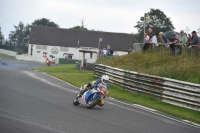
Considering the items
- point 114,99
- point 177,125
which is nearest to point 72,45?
point 114,99

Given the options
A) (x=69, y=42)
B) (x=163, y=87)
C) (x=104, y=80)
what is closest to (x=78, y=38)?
(x=69, y=42)

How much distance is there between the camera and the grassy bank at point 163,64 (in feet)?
68.0

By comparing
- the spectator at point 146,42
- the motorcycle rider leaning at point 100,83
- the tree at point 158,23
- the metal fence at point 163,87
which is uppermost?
the tree at point 158,23

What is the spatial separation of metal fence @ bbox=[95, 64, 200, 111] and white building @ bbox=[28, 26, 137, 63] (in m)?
69.7

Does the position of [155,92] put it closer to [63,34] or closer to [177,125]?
[177,125]

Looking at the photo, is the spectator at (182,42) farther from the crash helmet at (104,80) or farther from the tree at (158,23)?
the tree at (158,23)

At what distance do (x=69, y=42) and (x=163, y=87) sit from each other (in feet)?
255

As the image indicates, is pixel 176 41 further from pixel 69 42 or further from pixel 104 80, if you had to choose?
pixel 69 42

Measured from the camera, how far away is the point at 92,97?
577 inches

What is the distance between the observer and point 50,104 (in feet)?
46.5

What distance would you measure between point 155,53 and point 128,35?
71.7 meters

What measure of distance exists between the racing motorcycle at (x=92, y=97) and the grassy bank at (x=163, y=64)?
254 inches

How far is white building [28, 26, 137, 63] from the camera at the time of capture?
310ft

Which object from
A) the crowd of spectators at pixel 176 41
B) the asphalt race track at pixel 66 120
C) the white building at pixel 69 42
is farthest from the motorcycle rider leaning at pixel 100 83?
the white building at pixel 69 42
